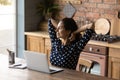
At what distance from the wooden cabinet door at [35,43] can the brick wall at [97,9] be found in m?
0.74

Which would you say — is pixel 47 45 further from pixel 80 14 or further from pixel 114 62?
pixel 114 62

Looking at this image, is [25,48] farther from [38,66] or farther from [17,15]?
[38,66]

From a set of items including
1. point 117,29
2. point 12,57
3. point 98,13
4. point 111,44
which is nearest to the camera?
point 12,57

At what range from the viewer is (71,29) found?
2.95 m

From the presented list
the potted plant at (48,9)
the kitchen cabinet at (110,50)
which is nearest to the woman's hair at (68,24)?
the kitchen cabinet at (110,50)

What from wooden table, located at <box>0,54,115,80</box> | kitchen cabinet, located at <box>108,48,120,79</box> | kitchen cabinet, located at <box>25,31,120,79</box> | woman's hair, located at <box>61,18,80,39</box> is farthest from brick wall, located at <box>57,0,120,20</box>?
wooden table, located at <box>0,54,115,80</box>

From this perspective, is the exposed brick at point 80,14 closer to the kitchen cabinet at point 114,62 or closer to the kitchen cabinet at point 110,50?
the kitchen cabinet at point 110,50

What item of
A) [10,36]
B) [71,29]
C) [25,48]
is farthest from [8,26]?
[71,29]

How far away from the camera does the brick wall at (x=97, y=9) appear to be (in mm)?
4292

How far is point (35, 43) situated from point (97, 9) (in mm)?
1212

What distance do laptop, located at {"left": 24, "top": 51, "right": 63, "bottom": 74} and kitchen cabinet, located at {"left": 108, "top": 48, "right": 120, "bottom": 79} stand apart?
4.48 feet

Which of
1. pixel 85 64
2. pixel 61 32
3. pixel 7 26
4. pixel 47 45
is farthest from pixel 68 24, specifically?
pixel 7 26

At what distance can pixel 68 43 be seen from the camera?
292 cm

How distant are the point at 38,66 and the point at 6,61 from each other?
56 centimetres
